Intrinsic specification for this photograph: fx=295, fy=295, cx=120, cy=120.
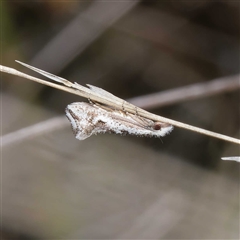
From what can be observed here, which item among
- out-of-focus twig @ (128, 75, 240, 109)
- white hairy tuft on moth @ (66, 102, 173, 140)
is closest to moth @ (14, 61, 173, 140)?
white hairy tuft on moth @ (66, 102, 173, 140)

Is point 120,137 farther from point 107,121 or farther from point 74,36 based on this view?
point 107,121

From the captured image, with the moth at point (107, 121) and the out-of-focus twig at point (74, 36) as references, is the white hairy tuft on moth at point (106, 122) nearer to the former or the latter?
the moth at point (107, 121)

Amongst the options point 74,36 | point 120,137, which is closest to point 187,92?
point 120,137

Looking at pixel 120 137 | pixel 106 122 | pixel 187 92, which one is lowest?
pixel 106 122

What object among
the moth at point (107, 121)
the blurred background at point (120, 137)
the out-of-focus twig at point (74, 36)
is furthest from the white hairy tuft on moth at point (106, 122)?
the out-of-focus twig at point (74, 36)

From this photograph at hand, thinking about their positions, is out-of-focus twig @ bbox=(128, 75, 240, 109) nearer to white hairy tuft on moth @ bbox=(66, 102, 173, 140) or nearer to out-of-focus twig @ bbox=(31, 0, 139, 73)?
out-of-focus twig @ bbox=(31, 0, 139, 73)

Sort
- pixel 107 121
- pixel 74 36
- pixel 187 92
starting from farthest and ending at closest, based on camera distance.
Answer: pixel 74 36, pixel 187 92, pixel 107 121
